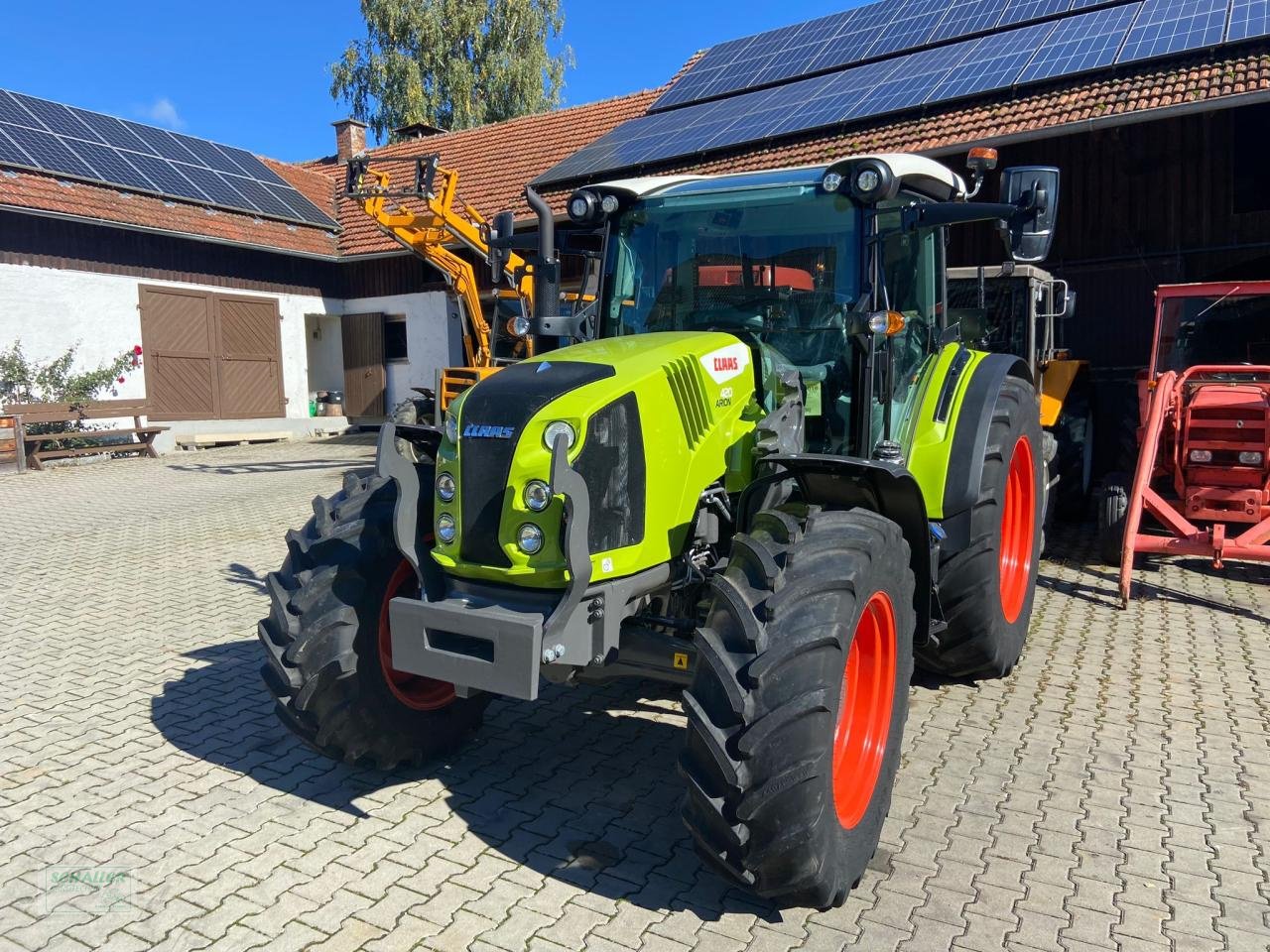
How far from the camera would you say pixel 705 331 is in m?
3.89

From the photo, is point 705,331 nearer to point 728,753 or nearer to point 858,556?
point 858,556

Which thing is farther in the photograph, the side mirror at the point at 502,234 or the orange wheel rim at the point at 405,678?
the side mirror at the point at 502,234

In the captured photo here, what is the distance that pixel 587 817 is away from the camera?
354cm

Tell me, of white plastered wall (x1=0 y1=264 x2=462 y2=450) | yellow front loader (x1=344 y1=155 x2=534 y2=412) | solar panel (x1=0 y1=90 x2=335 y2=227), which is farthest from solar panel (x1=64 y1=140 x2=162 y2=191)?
yellow front loader (x1=344 y1=155 x2=534 y2=412)

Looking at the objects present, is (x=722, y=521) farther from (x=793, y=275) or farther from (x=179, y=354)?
(x=179, y=354)

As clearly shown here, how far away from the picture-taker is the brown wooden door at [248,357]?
17.6 metres

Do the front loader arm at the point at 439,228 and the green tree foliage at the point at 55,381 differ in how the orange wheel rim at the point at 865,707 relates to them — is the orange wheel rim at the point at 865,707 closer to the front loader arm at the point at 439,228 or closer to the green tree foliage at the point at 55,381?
the front loader arm at the point at 439,228

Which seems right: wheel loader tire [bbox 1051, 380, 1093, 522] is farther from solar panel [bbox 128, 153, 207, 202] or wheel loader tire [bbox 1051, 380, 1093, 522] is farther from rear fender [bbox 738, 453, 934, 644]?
solar panel [bbox 128, 153, 207, 202]

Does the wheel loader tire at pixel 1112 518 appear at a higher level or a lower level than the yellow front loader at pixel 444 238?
lower

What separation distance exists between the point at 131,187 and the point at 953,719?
642 inches

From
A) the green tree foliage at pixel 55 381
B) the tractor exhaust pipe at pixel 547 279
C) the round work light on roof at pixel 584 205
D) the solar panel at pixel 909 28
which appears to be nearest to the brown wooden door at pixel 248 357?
the green tree foliage at pixel 55 381

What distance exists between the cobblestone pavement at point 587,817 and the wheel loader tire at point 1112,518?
0.99 meters

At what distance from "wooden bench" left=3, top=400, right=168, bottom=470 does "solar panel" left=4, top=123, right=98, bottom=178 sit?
367 cm

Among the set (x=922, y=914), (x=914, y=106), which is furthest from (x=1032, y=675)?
(x=914, y=106)
